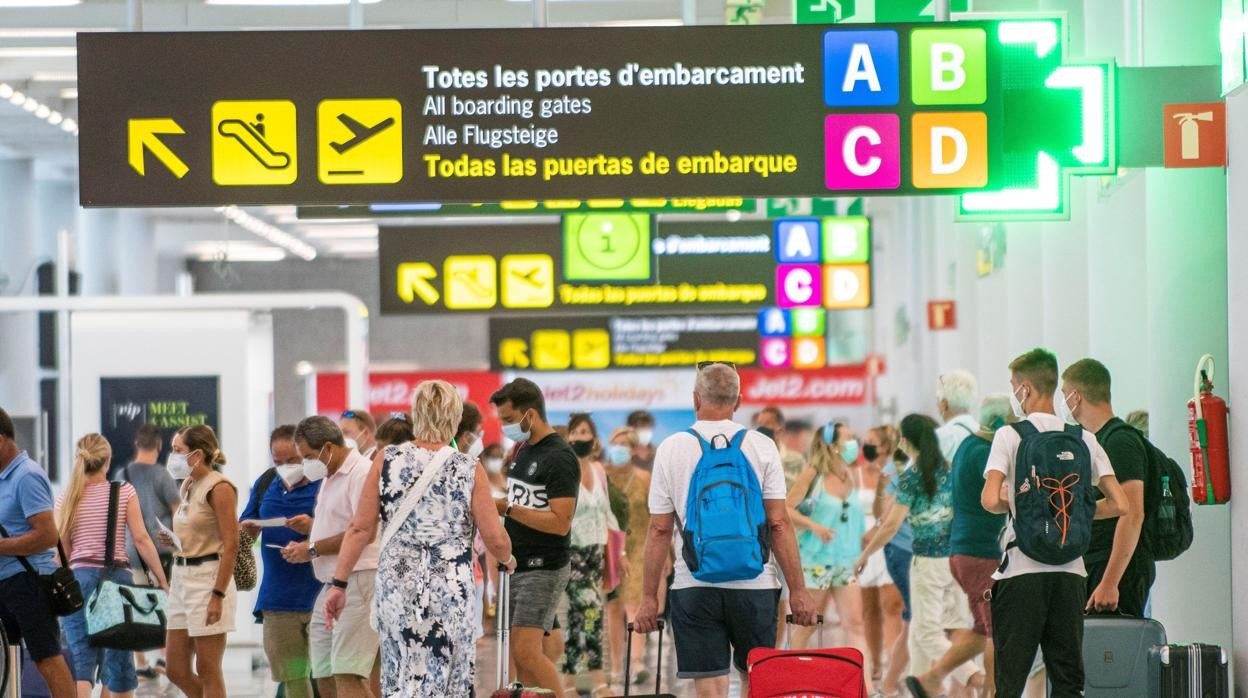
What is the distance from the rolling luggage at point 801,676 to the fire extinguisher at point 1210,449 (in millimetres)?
2397

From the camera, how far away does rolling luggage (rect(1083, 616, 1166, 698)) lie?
7.16 meters

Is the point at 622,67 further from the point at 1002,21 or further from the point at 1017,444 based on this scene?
the point at 1017,444

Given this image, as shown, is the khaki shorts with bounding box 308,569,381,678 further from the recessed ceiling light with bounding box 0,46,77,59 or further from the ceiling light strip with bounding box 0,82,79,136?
the ceiling light strip with bounding box 0,82,79,136

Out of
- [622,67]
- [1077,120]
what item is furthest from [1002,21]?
[622,67]

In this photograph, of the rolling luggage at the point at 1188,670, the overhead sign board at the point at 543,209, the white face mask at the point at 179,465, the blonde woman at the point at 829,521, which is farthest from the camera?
the overhead sign board at the point at 543,209

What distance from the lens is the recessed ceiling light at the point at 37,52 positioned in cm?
1688

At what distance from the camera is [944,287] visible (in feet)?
61.0

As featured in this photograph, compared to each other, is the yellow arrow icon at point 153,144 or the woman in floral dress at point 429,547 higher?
the yellow arrow icon at point 153,144

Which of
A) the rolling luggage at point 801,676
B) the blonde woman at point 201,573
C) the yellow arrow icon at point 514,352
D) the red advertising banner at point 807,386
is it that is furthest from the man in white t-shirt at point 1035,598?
the red advertising banner at point 807,386

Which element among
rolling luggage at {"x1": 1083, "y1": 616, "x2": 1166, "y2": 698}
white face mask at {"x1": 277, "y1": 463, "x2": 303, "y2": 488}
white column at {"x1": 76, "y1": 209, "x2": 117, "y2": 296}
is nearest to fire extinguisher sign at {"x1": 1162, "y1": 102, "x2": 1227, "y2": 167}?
rolling luggage at {"x1": 1083, "y1": 616, "x2": 1166, "y2": 698}

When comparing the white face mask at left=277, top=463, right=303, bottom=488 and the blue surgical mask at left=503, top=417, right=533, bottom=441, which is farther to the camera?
the white face mask at left=277, top=463, right=303, bottom=488

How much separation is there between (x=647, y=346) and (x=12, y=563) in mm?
10753

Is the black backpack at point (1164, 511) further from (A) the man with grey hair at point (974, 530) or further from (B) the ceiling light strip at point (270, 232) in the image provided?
(B) the ceiling light strip at point (270, 232)

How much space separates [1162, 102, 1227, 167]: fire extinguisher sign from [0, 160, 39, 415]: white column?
1953cm
